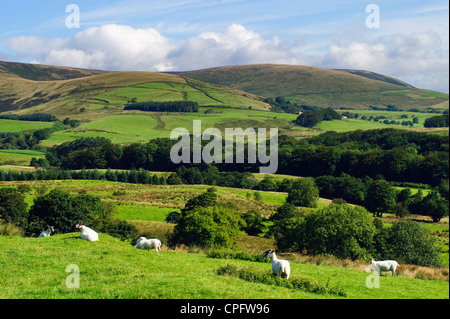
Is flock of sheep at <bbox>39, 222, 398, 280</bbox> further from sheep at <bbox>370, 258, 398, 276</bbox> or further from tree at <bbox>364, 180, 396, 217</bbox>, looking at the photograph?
tree at <bbox>364, 180, 396, 217</bbox>

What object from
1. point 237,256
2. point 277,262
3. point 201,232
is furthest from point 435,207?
point 277,262

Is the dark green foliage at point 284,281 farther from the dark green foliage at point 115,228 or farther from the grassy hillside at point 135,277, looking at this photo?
the dark green foliage at point 115,228

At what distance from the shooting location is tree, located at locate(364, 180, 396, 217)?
327 feet

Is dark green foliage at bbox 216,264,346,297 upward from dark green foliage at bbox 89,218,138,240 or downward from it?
upward

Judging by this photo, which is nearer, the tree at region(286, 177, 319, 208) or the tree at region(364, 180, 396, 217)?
the tree at region(286, 177, 319, 208)

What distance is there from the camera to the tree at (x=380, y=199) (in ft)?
327


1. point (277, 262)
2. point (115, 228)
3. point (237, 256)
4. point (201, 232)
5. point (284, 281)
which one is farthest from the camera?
point (115, 228)

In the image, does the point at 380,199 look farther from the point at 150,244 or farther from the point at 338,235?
the point at 150,244

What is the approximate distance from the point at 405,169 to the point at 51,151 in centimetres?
13506

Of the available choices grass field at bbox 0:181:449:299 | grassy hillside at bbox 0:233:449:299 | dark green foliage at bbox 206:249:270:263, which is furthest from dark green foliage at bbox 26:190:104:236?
dark green foliage at bbox 206:249:270:263

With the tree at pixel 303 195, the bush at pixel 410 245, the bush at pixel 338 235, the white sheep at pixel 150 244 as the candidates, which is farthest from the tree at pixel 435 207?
the white sheep at pixel 150 244

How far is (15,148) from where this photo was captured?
6905 inches

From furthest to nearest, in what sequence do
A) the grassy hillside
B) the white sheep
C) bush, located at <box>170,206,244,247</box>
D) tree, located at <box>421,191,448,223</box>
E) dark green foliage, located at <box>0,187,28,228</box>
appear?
tree, located at <box>421,191,448,223</box> → dark green foliage, located at <box>0,187,28,228</box> → bush, located at <box>170,206,244,247</box> → the white sheep → the grassy hillside

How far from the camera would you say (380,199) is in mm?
100438
